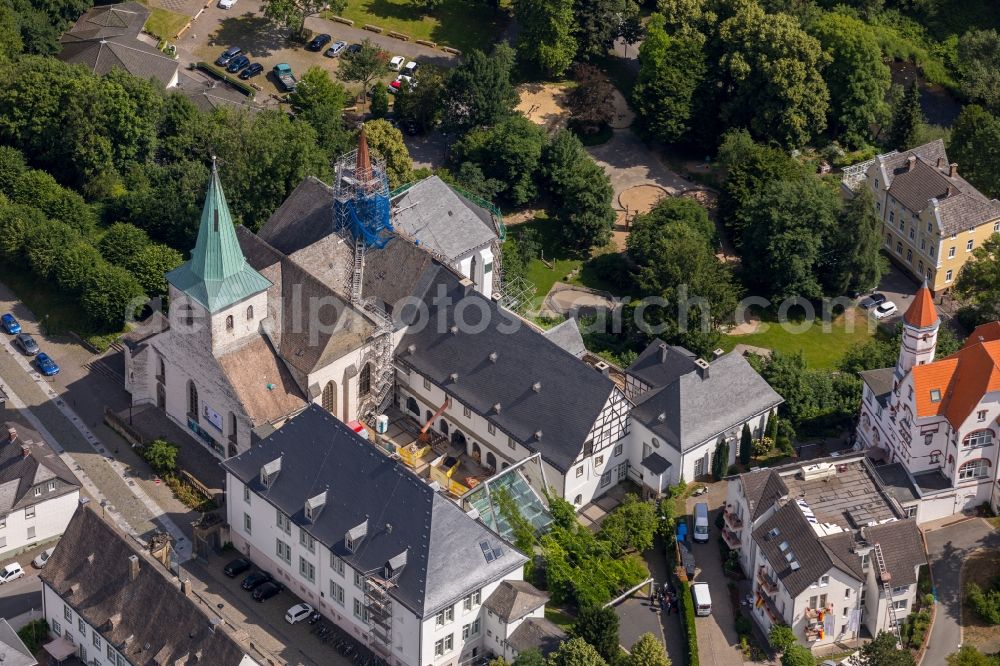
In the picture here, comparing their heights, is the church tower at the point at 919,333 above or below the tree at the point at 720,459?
above

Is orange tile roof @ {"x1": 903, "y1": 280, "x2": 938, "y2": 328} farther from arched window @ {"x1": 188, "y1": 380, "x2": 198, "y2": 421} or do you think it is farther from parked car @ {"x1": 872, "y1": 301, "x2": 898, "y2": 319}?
arched window @ {"x1": 188, "y1": 380, "x2": 198, "y2": 421}

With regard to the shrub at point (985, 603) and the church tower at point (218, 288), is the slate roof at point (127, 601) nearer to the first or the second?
the church tower at point (218, 288)

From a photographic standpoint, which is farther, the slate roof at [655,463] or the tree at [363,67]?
the tree at [363,67]

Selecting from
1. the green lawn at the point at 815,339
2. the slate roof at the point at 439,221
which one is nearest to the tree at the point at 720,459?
the green lawn at the point at 815,339

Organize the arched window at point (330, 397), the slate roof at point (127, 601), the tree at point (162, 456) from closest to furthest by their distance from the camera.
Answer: the slate roof at point (127, 601) < the tree at point (162, 456) < the arched window at point (330, 397)

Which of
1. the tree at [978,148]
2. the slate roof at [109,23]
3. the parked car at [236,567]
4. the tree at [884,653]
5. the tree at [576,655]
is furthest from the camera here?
the slate roof at [109,23]

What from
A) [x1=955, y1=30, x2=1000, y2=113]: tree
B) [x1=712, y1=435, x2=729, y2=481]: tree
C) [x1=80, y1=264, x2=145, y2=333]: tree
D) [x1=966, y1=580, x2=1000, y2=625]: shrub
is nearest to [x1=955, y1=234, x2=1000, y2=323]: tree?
[x1=955, y1=30, x2=1000, y2=113]: tree

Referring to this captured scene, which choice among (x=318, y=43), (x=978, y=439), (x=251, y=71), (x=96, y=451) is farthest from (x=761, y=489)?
(x=318, y=43)
